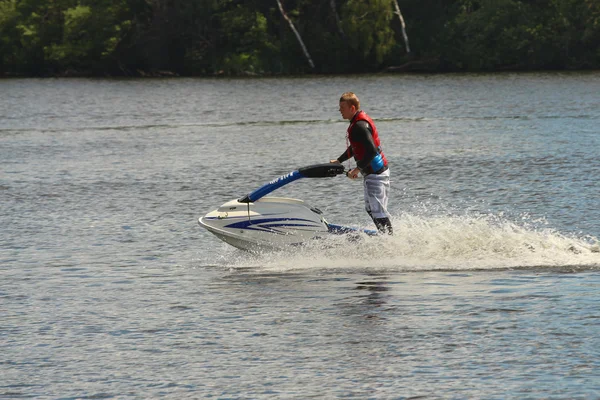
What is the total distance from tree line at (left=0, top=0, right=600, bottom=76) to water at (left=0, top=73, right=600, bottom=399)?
205 ft

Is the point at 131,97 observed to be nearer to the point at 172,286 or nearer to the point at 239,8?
the point at 239,8

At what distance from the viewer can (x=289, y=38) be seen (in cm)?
9288

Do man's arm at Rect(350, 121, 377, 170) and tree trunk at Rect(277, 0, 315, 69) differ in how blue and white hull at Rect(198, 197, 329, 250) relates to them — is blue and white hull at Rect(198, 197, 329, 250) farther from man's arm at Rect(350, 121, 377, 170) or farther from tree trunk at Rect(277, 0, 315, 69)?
tree trunk at Rect(277, 0, 315, 69)

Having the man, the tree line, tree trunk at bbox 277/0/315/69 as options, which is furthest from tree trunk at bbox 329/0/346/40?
the man

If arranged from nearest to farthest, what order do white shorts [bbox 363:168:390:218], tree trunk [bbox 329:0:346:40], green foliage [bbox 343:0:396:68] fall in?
white shorts [bbox 363:168:390:218] < green foliage [bbox 343:0:396:68] < tree trunk [bbox 329:0:346:40]

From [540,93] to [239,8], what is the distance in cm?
Result: 3811

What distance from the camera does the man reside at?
44.5ft

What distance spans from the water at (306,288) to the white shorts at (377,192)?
1.43ft

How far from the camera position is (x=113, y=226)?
18.7 m

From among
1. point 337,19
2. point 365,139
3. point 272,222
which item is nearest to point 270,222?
point 272,222

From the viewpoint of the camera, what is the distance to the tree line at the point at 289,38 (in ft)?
299

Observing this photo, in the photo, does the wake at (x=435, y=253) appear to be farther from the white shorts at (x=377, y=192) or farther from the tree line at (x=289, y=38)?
the tree line at (x=289, y=38)

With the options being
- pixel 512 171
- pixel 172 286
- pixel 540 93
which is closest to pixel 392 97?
pixel 540 93

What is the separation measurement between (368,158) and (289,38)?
80.1m
